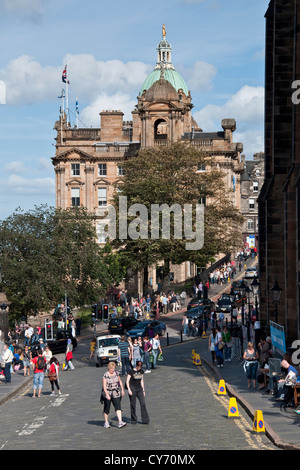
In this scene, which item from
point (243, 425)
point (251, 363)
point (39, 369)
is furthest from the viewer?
point (39, 369)

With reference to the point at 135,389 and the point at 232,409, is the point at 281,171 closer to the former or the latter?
the point at 232,409

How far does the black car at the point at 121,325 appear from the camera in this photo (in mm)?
58500

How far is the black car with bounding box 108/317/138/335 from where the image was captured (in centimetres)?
5850

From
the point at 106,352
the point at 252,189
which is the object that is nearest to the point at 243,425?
the point at 106,352

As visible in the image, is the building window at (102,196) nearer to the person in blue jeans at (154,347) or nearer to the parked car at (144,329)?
the parked car at (144,329)

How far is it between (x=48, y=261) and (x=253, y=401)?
39125 millimetres

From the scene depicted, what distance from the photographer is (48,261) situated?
208 ft

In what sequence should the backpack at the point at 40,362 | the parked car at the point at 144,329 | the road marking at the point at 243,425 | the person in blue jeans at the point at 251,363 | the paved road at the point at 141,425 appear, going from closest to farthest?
the road marking at the point at 243,425 → the paved road at the point at 141,425 → the person in blue jeans at the point at 251,363 → the backpack at the point at 40,362 → the parked car at the point at 144,329

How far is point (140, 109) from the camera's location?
99.2 meters

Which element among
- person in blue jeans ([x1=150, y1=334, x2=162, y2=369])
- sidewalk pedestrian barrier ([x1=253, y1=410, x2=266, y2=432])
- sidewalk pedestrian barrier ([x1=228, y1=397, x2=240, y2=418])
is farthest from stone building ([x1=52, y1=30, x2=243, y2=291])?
sidewalk pedestrian barrier ([x1=253, y1=410, x2=266, y2=432])

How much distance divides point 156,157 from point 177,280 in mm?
18683

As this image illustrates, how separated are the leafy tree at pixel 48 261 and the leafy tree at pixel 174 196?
7.00 m

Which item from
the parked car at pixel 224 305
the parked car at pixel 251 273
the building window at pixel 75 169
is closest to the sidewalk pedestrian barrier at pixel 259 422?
the parked car at pixel 224 305

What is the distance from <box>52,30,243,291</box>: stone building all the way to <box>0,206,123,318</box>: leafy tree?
28.2 meters
